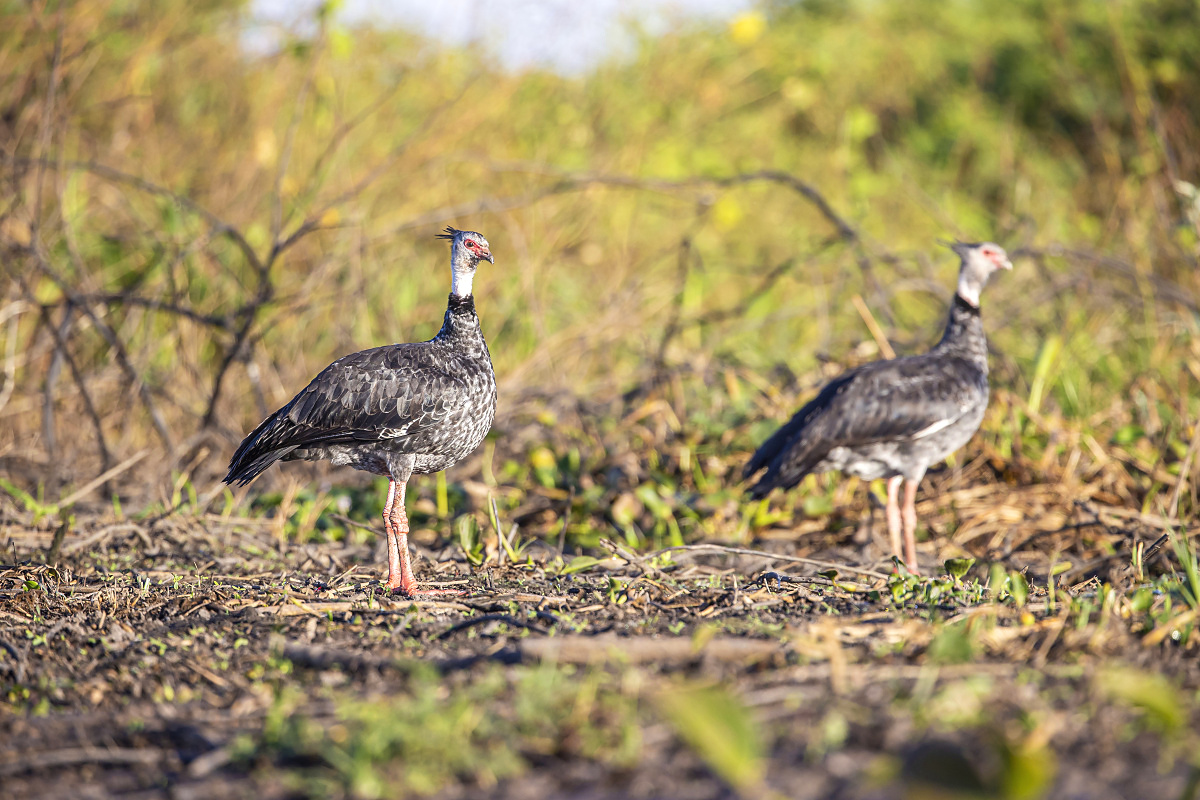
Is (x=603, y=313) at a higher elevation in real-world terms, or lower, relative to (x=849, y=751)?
higher

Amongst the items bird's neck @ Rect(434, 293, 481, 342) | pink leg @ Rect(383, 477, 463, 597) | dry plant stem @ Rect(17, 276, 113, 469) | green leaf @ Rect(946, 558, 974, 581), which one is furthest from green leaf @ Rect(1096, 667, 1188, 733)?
dry plant stem @ Rect(17, 276, 113, 469)

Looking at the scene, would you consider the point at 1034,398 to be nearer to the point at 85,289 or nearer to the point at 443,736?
the point at 443,736

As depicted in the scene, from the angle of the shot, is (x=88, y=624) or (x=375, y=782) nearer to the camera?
(x=375, y=782)

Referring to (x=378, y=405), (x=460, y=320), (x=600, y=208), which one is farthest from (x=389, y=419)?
(x=600, y=208)

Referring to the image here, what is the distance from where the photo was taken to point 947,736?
2.16 metres

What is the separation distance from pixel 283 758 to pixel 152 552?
267 centimetres

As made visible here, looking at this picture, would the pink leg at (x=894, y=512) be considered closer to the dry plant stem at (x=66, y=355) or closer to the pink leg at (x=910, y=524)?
the pink leg at (x=910, y=524)

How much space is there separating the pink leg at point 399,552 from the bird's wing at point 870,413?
163 centimetres

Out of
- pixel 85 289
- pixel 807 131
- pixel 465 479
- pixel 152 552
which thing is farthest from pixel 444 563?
pixel 807 131

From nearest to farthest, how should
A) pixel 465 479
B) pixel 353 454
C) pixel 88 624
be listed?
pixel 88 624
pixel 353 454
pixel 465 479

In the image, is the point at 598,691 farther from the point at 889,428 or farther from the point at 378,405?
the point at 889,428

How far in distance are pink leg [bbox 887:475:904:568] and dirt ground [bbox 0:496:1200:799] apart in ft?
3.96

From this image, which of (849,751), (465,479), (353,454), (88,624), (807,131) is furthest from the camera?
(807,131)

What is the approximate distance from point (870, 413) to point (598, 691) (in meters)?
2.92
